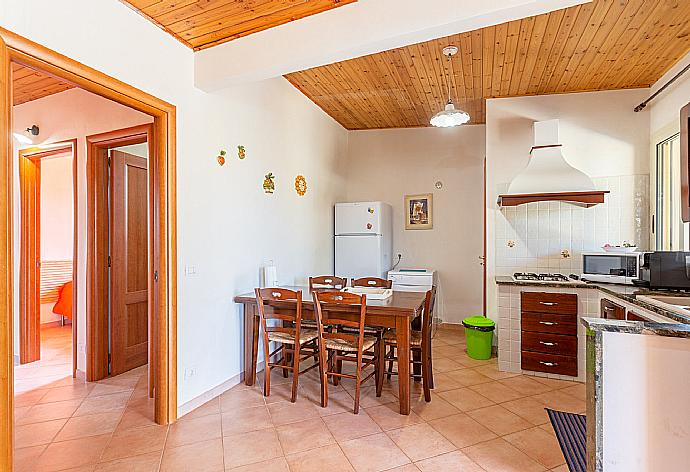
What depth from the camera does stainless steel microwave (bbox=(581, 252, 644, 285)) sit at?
341cm

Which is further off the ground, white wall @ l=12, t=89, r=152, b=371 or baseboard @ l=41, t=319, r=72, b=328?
white wall @ l=12, t=89, r=152, b=371

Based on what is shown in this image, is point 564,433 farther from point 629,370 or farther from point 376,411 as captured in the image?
point 629,370

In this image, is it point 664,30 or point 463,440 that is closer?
point 463,440

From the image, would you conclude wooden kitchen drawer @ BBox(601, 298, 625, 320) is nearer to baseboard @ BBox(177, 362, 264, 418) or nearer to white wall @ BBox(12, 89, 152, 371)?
baseboard @ BBox(177, 362, 264, 418)

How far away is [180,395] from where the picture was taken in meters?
2.88

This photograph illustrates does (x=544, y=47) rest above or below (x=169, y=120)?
above

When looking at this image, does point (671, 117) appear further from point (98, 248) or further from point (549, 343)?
point (98, 248)

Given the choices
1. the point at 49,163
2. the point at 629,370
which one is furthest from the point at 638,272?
the point at 49,163

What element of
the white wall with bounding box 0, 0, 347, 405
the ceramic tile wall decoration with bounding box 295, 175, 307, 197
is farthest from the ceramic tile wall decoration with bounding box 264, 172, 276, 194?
the ceramic tile wall decoration with bounding box 295, 175, 307, 197

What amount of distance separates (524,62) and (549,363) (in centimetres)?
272

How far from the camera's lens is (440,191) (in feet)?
19.4

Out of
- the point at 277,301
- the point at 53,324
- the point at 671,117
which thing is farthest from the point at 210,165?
the point at 53,324

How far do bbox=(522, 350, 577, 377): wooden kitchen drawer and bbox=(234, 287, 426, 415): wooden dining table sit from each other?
3.98ft

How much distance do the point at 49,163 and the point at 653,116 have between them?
7.87m
